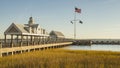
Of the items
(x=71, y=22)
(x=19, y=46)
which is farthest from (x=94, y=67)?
(x=71, y=22)

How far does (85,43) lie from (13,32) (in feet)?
160

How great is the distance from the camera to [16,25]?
165 ft

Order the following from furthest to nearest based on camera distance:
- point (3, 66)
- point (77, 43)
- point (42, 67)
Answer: point (77, 43) < point (3, 66) < point (42, 67)

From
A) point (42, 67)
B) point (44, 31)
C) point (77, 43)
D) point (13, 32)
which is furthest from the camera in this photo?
point (77, 43)

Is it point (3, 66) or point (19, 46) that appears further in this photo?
point (19, 46)

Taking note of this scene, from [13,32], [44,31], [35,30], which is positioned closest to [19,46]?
[13,32]

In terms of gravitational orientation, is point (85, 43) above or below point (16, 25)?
below

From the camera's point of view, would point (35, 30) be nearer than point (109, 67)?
No

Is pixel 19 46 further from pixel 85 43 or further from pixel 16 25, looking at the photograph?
pixel 85 43

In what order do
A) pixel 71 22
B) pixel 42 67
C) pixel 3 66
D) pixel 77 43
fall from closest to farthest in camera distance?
1. pixel 42 67
2. pixel 3 66
3. pixel 77 43
4. pixel 71 22

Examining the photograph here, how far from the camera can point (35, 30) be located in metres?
67.0

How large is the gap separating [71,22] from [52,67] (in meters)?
81.5

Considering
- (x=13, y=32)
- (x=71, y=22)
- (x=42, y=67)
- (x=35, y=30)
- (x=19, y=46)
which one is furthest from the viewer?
(x=71, y=22)

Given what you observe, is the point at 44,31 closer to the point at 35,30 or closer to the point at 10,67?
the point at 35,30
